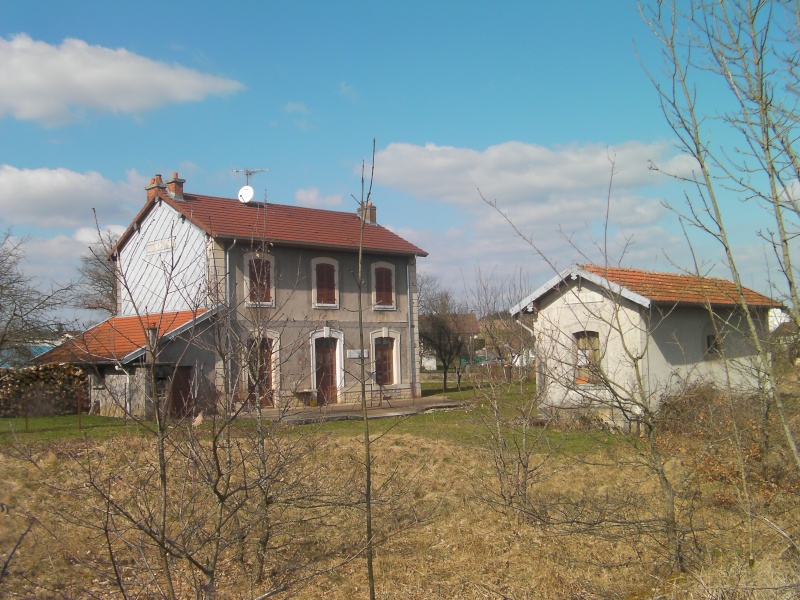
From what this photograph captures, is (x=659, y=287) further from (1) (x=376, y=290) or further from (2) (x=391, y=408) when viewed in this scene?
(1) (x=376, y=290)

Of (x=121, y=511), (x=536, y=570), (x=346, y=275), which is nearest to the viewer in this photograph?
(x=121, y=511)

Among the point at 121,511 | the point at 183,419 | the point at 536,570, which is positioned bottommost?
the point at 536,570

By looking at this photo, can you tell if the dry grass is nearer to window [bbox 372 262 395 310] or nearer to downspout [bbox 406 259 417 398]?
window [bbox 372 262 395 310]

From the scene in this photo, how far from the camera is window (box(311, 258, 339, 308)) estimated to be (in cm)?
2408

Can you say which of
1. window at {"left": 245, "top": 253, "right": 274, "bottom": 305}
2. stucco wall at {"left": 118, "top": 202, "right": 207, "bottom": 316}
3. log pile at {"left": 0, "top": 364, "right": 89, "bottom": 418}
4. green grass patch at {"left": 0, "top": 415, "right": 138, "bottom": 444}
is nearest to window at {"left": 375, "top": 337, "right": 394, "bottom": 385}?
window at {"left": 245, "top": 253, "right": 274, "bottom": 305}

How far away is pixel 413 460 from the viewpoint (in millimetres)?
12672

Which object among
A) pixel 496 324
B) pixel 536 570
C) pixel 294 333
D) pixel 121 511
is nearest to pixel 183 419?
pixel 121 511

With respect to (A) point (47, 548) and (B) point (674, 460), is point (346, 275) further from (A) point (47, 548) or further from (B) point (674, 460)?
(A) point (47, 548)

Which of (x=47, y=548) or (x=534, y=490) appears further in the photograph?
(x=534, y=490)

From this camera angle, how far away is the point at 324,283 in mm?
24391

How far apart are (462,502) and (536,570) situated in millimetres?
2713

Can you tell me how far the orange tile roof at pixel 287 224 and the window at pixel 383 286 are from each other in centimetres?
72

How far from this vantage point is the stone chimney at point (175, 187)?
23.3 m

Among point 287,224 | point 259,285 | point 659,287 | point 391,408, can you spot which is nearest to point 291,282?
point 287,224
